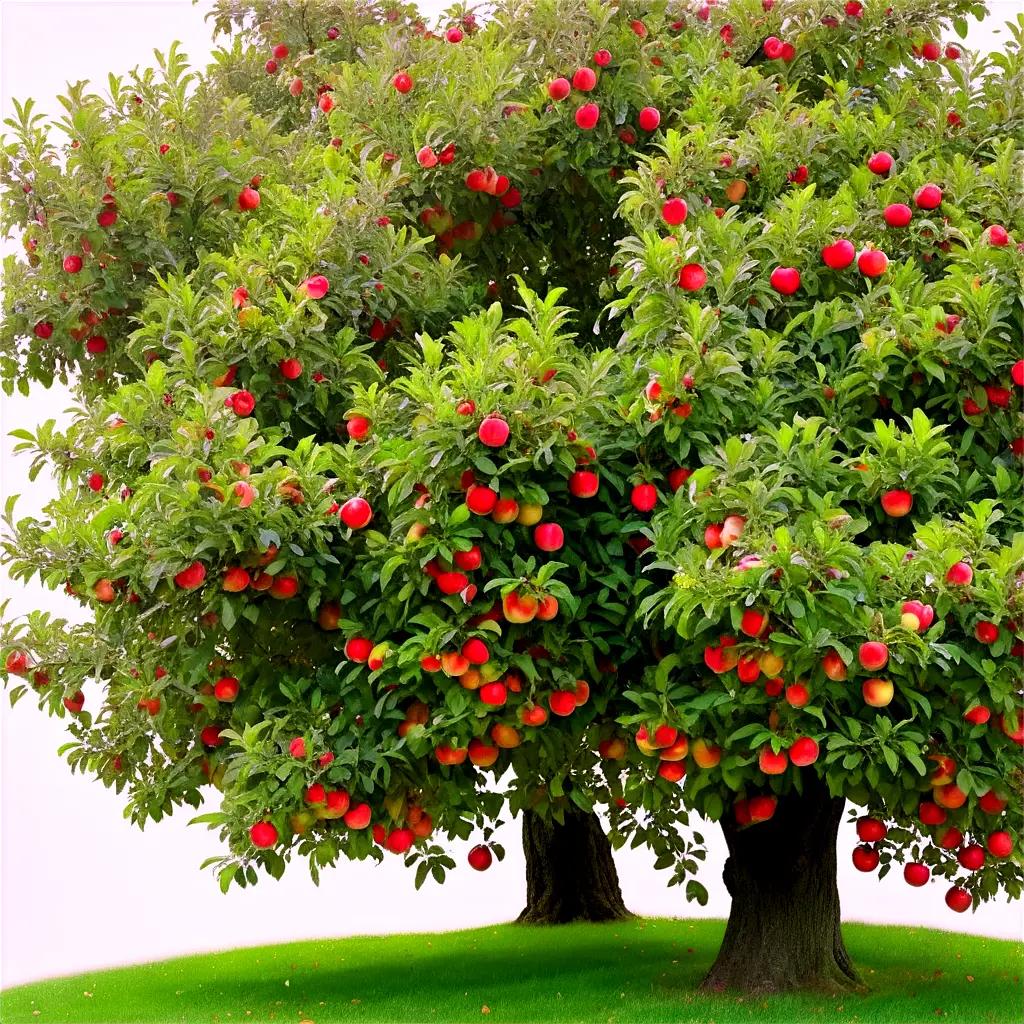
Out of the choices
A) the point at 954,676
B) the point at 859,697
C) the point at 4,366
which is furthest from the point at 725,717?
the point at 4,366

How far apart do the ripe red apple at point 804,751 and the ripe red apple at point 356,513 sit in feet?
7.83

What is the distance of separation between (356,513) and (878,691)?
2.67 meters

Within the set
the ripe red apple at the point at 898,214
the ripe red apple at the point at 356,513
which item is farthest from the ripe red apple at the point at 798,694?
the ripe red apple at the point at 898,214

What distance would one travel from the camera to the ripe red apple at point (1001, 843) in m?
7.11

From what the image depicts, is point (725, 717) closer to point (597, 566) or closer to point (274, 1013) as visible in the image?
point (597, 566)

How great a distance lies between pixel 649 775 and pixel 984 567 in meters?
2.08

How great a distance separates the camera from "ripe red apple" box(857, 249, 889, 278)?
764cm

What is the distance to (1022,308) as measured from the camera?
7391mm

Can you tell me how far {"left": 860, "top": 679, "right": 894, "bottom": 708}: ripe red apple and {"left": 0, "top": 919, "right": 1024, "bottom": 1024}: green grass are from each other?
2966mm

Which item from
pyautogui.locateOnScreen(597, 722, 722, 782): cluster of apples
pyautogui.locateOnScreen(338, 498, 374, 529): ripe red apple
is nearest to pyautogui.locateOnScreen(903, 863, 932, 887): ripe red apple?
pyautogui.locateOnScreen(597, 722, 722, 782): cluster of apples

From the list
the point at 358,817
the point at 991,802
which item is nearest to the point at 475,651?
the point at 358,817

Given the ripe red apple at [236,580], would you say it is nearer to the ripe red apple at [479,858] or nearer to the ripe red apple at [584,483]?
the ripe red apple at [584,483]

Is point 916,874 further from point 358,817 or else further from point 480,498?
point 480,498

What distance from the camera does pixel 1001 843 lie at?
7.12 m
